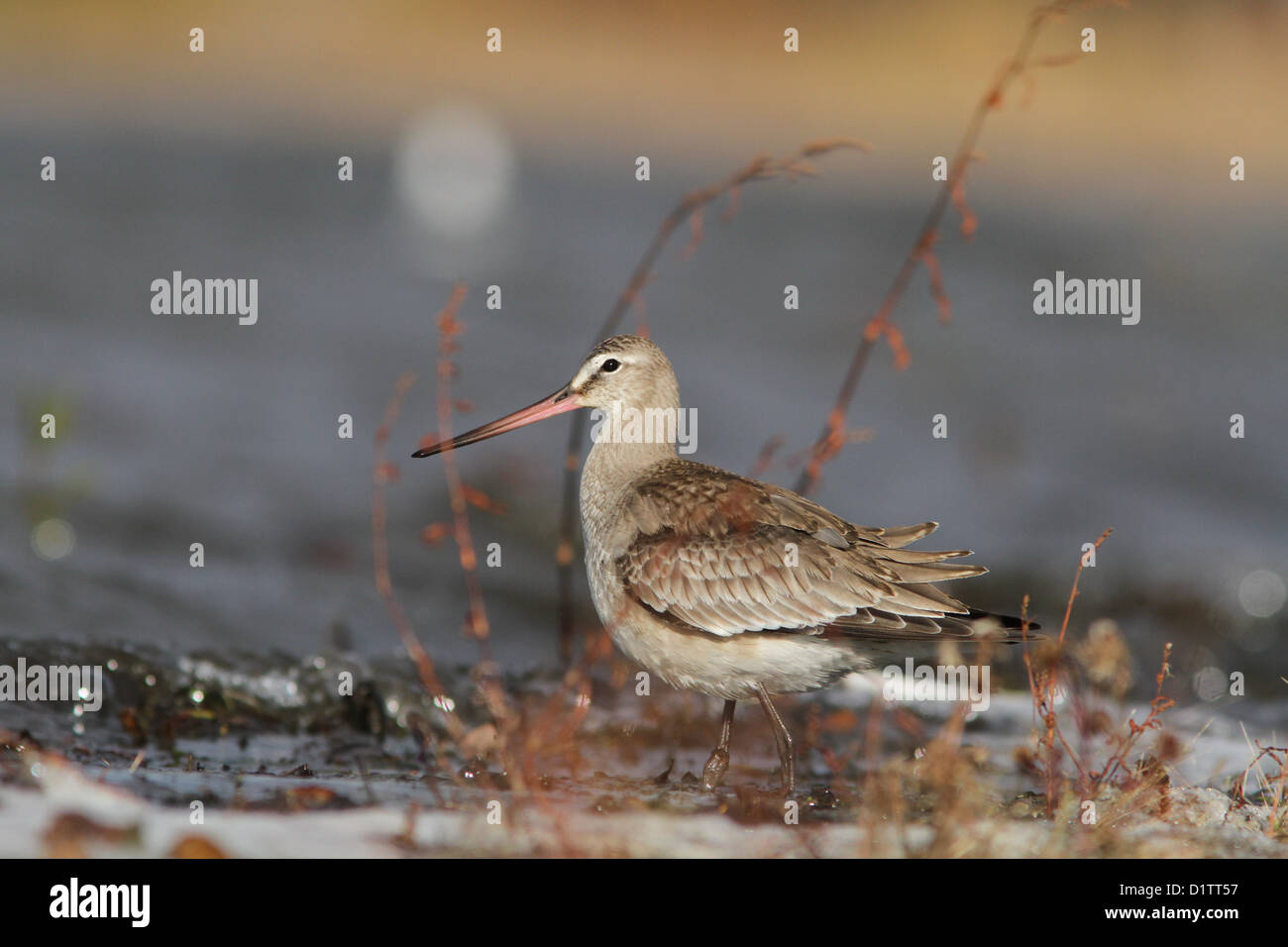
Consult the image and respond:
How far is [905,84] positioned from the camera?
21234mm

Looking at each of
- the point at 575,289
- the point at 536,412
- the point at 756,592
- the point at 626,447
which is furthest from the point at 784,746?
the point at 575,289

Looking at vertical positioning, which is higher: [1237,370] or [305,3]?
[305,3]

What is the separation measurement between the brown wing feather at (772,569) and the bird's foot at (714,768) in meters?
0.52

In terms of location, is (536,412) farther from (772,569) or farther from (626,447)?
(772,569)

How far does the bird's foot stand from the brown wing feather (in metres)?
0.52

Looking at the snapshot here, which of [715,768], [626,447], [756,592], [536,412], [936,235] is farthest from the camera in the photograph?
[536,412]

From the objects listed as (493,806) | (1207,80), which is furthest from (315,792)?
(1207,80)

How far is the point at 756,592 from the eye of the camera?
5.34 meters

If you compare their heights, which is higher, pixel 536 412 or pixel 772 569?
pixel 536 412

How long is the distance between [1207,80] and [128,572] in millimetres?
18188

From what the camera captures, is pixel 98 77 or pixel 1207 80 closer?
pixel 98 77

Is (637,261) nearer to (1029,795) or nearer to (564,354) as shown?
(564,354)

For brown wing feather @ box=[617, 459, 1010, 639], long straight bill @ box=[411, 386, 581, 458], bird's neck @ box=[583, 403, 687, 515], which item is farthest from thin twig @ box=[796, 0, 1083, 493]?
long straight bill @ box=[411, 386, 581, 458]

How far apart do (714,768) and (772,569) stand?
80cm
